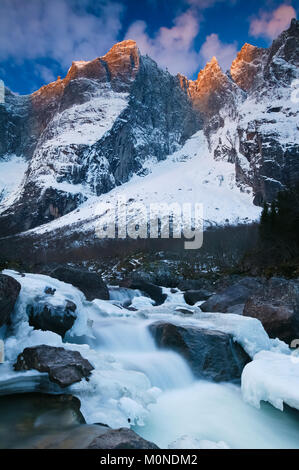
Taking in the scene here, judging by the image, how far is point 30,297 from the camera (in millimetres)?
9359

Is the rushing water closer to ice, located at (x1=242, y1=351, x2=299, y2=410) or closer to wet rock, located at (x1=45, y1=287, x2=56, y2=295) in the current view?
ice, located at (x1=242, y1=351, x2=299, y2=410)

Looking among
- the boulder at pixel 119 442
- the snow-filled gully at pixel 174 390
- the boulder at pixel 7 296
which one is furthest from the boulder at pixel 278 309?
the boulder at pixel 7 296

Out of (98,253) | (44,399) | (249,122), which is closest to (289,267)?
(44,399)

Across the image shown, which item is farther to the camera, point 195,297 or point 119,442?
point 195,297

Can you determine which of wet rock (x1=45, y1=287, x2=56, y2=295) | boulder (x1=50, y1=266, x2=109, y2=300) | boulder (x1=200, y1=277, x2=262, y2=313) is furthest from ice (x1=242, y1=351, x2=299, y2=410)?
boulder (x1=50, y1=266, x2=109, y2=300)

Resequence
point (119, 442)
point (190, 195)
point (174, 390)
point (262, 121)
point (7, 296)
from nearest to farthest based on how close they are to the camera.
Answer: point (119, 442)
point (174, 390)
point (7, 296)
point (190, 195)
point (262, 121)

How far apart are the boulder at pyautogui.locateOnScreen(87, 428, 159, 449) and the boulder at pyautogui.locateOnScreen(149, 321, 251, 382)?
4880 millimetres

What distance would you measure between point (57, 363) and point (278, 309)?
8865 mm

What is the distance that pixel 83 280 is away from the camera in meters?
19.8

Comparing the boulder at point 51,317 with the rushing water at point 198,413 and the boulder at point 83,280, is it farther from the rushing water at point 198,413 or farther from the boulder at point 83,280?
the boulder at point 83,280

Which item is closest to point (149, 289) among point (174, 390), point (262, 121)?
point (174, 390)

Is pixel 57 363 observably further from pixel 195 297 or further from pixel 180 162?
pixel 180 162

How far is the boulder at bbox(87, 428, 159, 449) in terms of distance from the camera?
4039mm

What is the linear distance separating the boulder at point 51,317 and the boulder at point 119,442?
5399 mm
